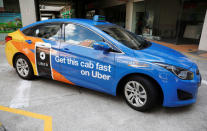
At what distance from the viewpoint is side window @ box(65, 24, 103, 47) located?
309cm

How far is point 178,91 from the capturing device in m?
2.56

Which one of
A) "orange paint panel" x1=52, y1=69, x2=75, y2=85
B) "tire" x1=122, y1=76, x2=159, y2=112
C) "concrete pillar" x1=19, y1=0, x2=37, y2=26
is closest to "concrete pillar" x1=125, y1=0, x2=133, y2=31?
"concrete pillar" x1=19, y1=0, x2=37, y2=26

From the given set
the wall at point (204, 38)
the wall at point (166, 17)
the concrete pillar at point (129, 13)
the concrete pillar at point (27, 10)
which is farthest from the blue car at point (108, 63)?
the concrete pillar at point (129, 13)

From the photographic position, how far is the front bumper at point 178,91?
251 centimetres

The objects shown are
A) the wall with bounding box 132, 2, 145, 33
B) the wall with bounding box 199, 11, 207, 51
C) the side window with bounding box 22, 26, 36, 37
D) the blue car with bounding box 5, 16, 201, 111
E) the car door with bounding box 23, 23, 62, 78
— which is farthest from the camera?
the wall with bounding box 132, 2, 145, 33

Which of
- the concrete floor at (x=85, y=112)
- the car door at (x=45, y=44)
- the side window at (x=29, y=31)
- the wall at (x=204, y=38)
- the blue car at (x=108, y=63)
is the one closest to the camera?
the concrete floor at (x=85, y=112)

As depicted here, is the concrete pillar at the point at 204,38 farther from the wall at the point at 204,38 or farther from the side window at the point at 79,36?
the side window at the point at 79,36

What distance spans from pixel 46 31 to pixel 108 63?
175 cm

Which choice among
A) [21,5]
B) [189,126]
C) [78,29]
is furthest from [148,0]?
[189,126]

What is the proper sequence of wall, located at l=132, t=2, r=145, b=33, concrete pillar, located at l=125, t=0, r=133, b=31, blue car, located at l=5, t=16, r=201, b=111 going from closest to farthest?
blue car, located at l=5, t=16, r=201, b=111 < wall, located at l=132, t=2, r=145, b=33 < concrete pillar, located at l=125, t=0, r=133, b=31

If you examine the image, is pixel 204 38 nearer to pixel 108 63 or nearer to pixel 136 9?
pixel 108 63

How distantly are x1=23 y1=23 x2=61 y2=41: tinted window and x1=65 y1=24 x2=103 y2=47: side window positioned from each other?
0.25m

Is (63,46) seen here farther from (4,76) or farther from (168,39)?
(168,39)

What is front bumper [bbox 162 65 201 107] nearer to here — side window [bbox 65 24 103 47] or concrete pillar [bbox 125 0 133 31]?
side window [bbox 65 24 103 47]
